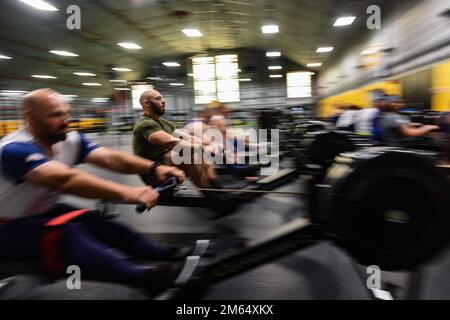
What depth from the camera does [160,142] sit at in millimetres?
2600

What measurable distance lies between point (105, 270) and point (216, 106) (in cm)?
344

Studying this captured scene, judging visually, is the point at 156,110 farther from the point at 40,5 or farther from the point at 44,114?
the point at 40,5

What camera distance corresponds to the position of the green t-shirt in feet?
8.72

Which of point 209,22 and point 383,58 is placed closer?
point 209,22

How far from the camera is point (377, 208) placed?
148 cm

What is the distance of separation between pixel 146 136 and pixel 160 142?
170mm

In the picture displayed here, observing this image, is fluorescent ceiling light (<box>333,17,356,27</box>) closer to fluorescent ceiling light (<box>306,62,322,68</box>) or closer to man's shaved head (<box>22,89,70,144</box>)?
fluorescent ceiling light (<box>306,62,322,68</box>)

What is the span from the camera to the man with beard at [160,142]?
2.63 meters

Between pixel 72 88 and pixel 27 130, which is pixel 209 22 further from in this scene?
pixel 72 88

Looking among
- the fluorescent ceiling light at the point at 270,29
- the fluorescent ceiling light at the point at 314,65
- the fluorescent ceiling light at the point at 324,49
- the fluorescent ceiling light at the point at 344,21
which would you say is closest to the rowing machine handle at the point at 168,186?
the fluorescent ceiling light at the point at 344,21

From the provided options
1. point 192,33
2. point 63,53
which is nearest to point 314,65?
point 192,33

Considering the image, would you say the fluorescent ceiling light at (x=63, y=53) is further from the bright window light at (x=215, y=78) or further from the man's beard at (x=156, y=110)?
the man's beard at (x=156, y=110)

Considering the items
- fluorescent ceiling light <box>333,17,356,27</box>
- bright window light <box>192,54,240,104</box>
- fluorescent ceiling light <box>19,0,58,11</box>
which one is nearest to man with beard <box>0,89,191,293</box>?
bright window light <box>192,54,240,104</box>
